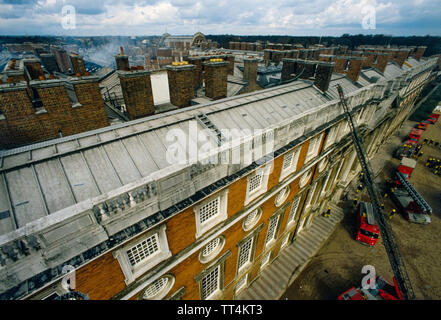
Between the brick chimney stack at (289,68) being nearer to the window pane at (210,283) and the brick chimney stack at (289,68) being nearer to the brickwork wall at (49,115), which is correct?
the brickwork wall at (49,115)

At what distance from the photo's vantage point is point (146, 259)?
773 centimetres

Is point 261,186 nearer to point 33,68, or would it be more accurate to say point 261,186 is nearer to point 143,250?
point 143,250

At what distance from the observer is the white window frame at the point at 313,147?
15092 mm

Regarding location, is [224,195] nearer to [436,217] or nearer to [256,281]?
[256,281]

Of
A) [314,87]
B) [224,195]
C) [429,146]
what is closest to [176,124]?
[224,195]

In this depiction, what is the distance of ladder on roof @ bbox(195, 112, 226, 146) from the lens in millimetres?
10719

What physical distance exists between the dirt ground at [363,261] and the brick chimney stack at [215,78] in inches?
796

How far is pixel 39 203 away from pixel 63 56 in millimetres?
46461

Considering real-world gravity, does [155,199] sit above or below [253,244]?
above

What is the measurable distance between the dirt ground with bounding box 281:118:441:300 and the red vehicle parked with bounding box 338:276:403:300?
1.66m

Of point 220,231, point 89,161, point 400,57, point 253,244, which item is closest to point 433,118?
point 400,57

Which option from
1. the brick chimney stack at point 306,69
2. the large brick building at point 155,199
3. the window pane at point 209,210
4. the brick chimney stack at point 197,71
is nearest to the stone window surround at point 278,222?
the large brick building at point 155,199

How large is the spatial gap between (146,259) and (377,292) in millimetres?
22382

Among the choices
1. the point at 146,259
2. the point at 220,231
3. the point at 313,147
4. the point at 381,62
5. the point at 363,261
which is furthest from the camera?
the point at 381,62
